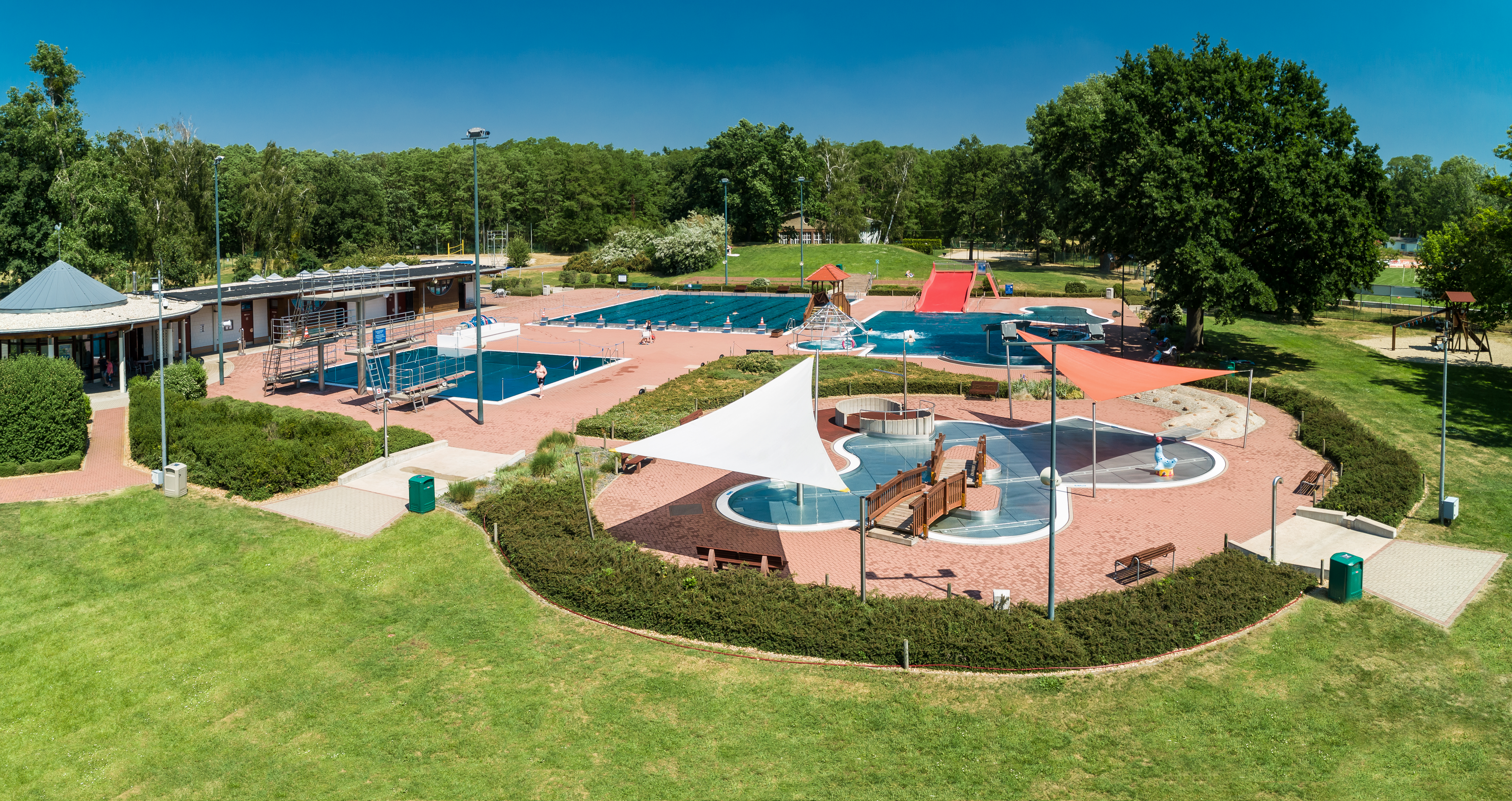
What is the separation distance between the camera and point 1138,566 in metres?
17.5

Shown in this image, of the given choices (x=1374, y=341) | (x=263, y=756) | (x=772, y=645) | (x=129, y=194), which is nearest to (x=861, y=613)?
(x=772, y=645)

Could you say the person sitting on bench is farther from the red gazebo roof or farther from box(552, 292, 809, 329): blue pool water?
the red gazebo roof

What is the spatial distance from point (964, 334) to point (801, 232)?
2843 centimetres

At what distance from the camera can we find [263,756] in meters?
12.6

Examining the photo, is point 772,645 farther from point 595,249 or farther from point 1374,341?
point 595,249

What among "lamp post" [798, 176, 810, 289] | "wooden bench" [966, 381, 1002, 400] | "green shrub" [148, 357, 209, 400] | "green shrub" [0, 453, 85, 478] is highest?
"lamp post" [798, 176, 810, 289]

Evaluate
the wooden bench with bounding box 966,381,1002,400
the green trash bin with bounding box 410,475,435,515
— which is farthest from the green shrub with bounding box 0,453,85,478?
the wooden bench with bounding box 966,381,1002,400

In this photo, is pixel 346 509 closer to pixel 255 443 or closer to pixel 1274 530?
pixel 255 443

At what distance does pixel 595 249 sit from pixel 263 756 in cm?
8874

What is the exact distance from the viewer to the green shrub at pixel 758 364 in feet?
125

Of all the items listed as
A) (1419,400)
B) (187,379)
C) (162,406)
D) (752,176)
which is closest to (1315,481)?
(1419,400)

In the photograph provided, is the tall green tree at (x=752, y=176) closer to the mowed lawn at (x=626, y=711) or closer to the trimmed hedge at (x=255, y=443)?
the trimmed hedge at (x=255, y=443)

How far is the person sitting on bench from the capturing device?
952 inches

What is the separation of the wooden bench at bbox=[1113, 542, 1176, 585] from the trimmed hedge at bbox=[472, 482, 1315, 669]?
569 millimetres
